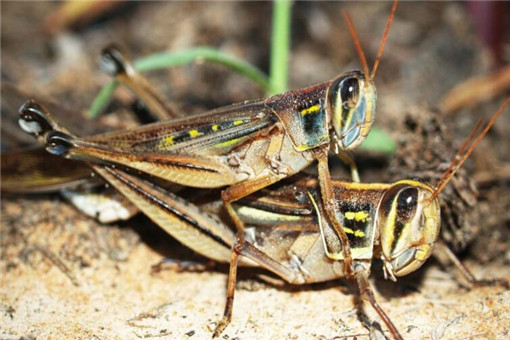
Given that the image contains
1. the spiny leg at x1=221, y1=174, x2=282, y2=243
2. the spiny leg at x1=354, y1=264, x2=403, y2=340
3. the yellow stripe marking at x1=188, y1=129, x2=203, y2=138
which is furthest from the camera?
the yellow stripe marking at x1=188, y1=129, x2=203, y2=138

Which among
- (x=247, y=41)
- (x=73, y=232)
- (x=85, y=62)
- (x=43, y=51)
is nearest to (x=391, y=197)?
(x=73, y=232)

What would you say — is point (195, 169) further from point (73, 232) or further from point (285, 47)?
point (285, 47)

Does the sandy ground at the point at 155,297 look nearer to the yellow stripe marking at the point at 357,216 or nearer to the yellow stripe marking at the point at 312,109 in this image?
the yellow stripe marking at the point at 357,216

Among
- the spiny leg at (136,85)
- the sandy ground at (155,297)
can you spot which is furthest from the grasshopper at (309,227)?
the spiny leg at (136,85)

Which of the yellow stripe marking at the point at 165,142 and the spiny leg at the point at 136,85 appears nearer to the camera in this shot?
the yellow stripe marking at the point at 165,142

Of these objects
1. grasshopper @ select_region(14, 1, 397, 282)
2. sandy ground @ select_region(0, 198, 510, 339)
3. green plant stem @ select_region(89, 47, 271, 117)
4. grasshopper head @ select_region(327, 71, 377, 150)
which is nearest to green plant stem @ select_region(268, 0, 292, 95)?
green plant stem @ select_region(89, 47, 271, 117)

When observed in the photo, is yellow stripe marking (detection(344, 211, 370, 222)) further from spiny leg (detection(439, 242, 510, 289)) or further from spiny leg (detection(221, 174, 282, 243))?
spiny leg (detection(439, 242, 510, 289))
